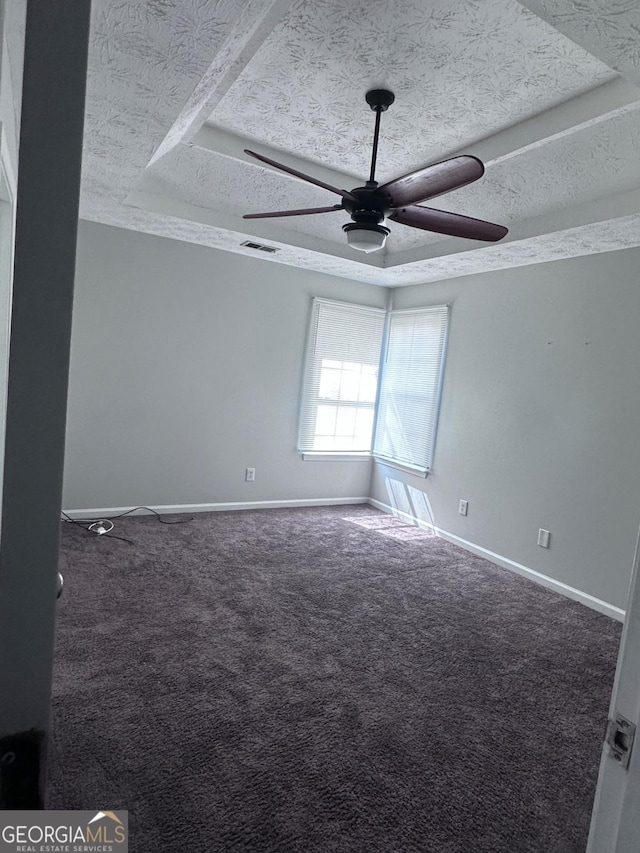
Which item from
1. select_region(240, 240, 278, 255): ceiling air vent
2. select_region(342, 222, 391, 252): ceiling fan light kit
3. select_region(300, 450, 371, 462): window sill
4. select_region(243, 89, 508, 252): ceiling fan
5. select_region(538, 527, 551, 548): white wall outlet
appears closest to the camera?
select_region(243, 89, 508, 252): ceiling fan

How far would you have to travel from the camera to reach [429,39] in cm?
211

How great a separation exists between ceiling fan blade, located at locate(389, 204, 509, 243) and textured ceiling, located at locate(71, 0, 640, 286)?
1.55ft

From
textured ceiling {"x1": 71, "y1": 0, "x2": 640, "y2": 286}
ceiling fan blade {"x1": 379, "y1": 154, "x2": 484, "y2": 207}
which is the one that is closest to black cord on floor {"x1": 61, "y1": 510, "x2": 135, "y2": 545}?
textured ceiling {"x1": 71, "y1": 0, "x2": 640, "y2": 286}

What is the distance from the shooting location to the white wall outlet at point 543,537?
12.8 ft

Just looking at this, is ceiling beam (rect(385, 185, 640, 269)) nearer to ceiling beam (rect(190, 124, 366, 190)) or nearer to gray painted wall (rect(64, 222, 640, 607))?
gray painted wall (rect(64, 222, 640, 607))

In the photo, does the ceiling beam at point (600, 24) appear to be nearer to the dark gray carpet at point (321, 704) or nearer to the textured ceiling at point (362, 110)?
the textured ceiling at point (362, 110)

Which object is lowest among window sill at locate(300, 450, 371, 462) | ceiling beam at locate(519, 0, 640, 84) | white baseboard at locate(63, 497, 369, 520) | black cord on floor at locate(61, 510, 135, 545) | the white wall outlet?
black cord on floor at locate(61, 510, 135, 545)

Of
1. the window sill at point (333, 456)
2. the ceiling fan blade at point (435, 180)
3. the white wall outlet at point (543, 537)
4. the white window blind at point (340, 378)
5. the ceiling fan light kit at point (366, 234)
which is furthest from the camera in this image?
the window sill at point (333, 456)

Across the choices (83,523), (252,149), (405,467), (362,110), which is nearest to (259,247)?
(252,149)

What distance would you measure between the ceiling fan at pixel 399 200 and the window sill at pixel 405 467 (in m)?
2.75

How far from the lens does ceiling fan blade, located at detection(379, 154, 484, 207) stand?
2043mm

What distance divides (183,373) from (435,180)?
10.0 feet

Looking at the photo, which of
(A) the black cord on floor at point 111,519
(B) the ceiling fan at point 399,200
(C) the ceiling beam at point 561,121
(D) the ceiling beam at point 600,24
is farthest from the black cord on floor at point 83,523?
(D) the ceiling beam at point 600,24

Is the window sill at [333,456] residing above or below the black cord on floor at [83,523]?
above
